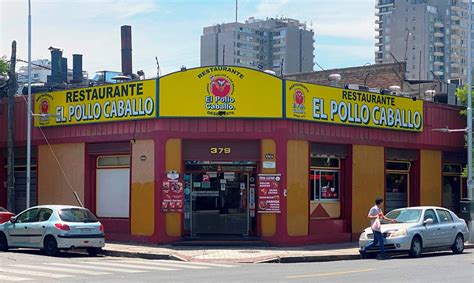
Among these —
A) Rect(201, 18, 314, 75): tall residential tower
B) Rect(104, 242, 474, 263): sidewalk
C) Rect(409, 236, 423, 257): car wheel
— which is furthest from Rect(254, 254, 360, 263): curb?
Rect(201, 18, 314, 75): tall residential tower

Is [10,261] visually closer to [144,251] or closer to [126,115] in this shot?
[144,251]

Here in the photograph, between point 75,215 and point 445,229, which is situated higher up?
point 75,215

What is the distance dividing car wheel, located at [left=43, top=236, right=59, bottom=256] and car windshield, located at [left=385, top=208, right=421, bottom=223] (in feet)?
34.1

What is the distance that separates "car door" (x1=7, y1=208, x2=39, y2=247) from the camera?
76.1ft

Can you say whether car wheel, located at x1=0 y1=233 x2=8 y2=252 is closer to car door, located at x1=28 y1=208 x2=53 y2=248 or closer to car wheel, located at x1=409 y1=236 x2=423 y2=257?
car door, located at x1=28 y1=208 x2=53 y2=248

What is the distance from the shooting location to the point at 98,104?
28.5m

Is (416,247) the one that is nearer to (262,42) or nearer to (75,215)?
(75,215)

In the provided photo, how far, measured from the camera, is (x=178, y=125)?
86.1 ft

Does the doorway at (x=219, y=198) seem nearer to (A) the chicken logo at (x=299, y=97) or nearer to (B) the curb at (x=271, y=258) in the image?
(A) the chicken logo at (x=299, y=97)

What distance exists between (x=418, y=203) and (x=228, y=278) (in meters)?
17.2

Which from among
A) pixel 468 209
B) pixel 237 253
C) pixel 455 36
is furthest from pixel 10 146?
pixel 455 36

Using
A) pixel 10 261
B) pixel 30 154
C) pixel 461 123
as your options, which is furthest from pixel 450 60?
pixel 10 261

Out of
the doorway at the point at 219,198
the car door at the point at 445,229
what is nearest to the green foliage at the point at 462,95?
the car door at the point at 445,229

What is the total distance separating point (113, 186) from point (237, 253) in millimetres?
6834
